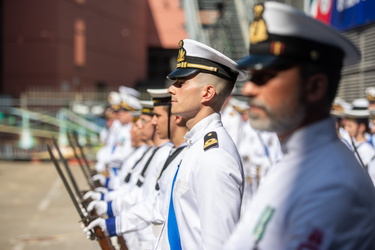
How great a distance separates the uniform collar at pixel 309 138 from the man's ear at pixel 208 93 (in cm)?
137

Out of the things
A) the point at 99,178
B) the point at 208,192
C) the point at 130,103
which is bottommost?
the point at 99,178

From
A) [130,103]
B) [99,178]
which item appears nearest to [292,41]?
[99,178]

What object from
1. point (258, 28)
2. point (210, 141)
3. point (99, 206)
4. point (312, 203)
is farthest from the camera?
point (99, 206)

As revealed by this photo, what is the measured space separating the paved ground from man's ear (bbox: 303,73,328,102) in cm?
744

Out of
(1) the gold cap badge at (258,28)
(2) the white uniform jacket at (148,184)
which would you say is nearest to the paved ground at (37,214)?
(2) the white uniform jacket at (148,184)

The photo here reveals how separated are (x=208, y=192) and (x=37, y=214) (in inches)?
389

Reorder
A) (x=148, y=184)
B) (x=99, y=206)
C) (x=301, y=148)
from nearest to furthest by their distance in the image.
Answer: (x=301, y=148) → (x=99, y=206) → (x=148, y=184)

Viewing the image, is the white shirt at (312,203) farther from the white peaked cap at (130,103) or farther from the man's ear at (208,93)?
the white peaked cap at (130,103)

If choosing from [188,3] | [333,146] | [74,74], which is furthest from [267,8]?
[74,74]

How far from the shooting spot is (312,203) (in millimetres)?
1721

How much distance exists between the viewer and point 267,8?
77.9 inches

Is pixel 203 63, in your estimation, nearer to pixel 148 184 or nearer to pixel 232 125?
pixel 148 184

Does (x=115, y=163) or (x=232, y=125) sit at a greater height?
(x=232, y=125)

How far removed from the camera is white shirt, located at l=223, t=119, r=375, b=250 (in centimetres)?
170
